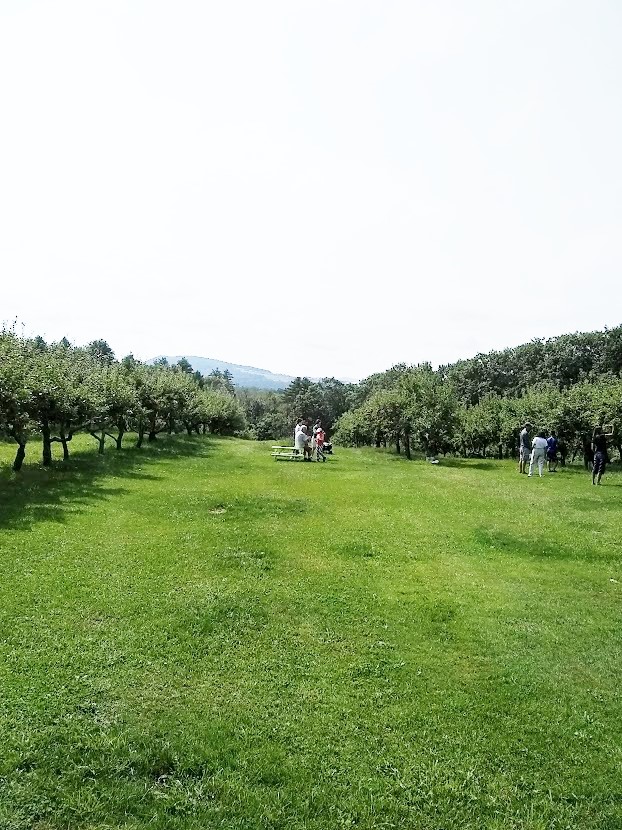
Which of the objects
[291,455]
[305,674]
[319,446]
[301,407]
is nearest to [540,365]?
[301,407]

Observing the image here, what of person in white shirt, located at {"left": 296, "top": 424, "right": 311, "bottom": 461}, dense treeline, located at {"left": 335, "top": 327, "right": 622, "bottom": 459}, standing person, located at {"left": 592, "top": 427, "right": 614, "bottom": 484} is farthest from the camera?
dense treeline, located at {"left": 335, "top": 327, "right": 622, "bottom": 459}

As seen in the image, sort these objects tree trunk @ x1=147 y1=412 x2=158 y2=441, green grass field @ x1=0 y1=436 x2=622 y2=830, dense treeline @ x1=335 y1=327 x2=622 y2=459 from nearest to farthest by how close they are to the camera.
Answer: green grass field @ x1=0 y1=436 x2=622 y2=830 → tree trunk @ x1=147 y1=412 x2=158 y2=441 → dense treeline @ x1=335 y1=327 x2=622 y2=459

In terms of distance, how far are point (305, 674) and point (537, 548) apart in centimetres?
976

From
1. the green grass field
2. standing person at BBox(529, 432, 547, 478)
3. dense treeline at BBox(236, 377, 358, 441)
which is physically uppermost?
dense treeline at BBox(236, 377, 358, 441)

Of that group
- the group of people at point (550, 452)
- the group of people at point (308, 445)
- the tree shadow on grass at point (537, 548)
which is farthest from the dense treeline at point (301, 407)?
the tree shadow on grass at point (537, 548)

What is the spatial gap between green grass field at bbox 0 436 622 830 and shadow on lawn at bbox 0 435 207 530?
401 mm

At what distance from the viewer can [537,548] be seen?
16.3 metres

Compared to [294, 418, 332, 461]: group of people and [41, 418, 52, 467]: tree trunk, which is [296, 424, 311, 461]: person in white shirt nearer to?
[294, 418, 332, 461]: group of people

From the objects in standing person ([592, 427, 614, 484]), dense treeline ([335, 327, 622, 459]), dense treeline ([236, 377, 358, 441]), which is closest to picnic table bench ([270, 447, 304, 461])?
dense treeline ([335, 327, 622, 459])

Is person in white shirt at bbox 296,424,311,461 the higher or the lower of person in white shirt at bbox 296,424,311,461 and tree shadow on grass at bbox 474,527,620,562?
the higher

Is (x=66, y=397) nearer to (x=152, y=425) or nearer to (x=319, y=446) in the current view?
(x=319, y=446)

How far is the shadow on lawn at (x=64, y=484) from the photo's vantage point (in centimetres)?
1784

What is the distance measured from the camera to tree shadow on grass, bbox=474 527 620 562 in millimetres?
15695

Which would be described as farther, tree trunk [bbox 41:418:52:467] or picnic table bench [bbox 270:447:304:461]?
picnic table bench [bbox 270:447:304:461]
